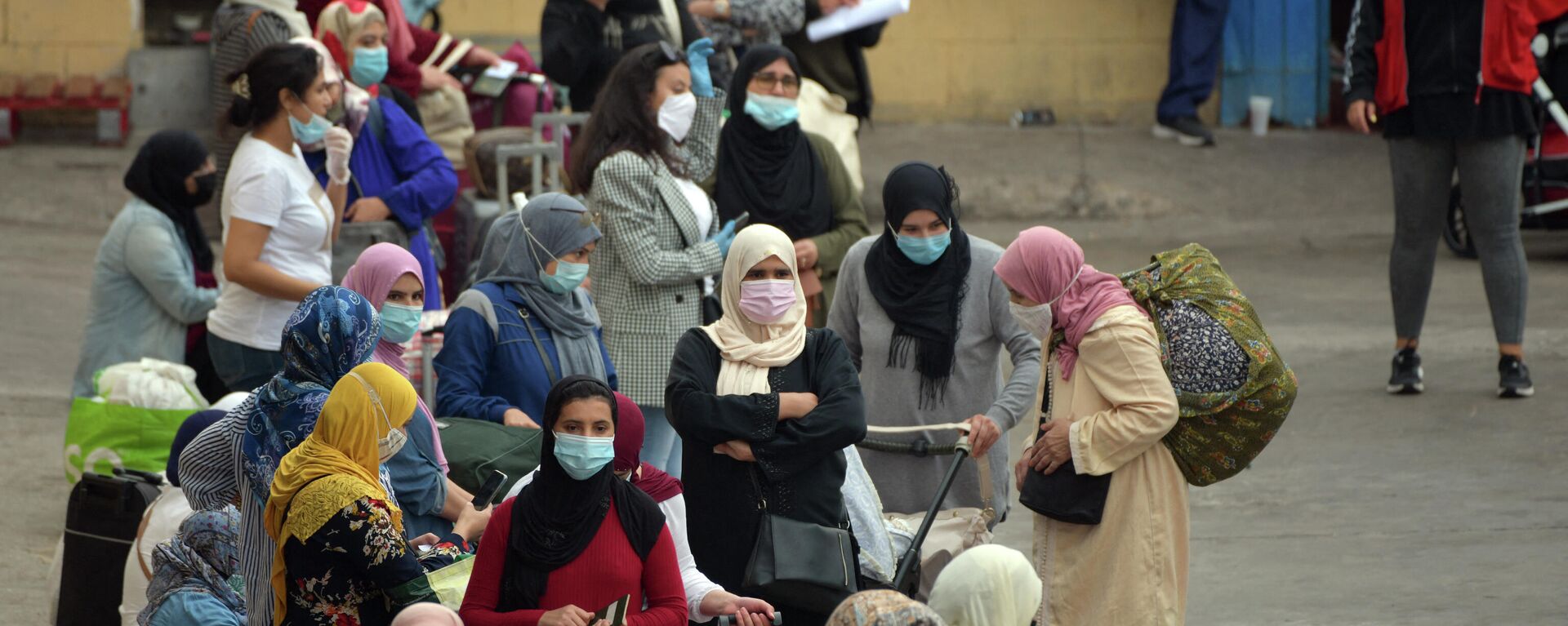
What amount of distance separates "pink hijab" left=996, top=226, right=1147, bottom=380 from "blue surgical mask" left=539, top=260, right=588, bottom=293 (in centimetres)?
142

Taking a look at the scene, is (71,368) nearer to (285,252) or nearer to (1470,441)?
(285,252)

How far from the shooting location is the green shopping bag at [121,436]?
20.3 feet

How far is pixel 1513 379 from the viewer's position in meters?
7.50

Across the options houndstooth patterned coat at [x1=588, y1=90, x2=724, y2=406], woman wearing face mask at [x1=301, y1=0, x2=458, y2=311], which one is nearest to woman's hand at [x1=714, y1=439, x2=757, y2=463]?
houndstooth patterned coat at [x1=588, y1=90, x2=724, y2=406]

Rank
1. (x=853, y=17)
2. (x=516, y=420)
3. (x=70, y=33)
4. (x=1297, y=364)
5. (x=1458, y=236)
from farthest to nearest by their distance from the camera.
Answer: (x=70, y=33) → (x=1458, y=236) → (x=1297, y=364) → (x=853, y=17) → (x=516, y=420)

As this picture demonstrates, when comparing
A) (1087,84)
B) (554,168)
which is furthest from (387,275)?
(1087,84)

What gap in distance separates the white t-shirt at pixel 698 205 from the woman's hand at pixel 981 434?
1440 millimetres

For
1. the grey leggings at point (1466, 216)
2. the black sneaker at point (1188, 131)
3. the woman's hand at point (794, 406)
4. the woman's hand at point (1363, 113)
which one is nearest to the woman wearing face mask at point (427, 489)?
the woman's hand at point (794, 406)

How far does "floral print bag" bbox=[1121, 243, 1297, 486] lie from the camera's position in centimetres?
437

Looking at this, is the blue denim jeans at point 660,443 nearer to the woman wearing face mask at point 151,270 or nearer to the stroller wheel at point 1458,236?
the woman wearing face mask at point 151,270

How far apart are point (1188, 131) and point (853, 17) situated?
600 cm

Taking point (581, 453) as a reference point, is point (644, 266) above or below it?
above

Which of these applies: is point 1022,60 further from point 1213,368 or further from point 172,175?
point 1213,368

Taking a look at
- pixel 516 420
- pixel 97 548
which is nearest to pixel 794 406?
pixel 516 420
